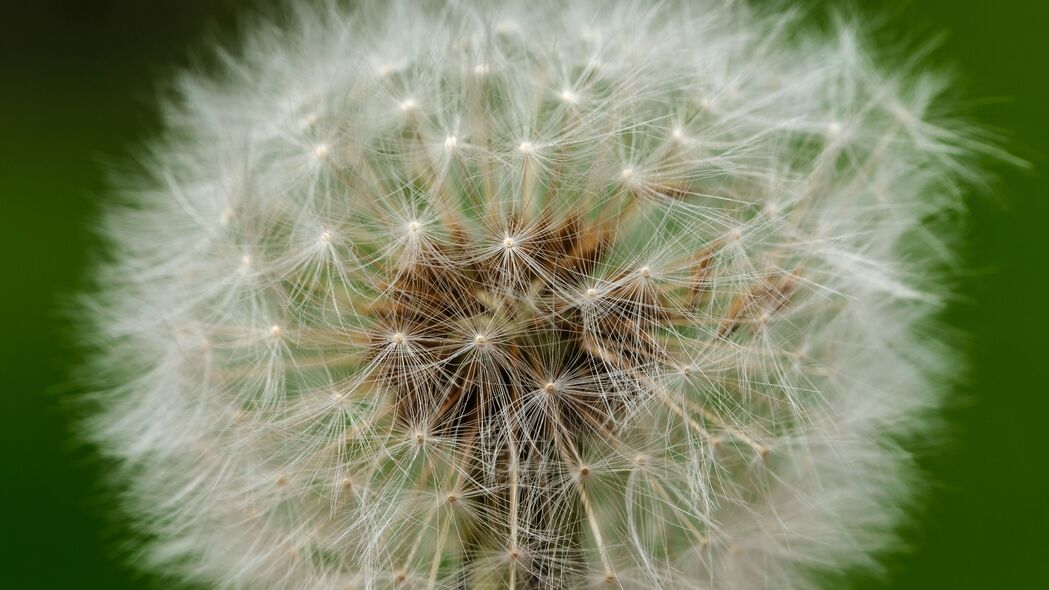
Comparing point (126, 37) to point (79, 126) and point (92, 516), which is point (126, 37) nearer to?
point (79, 126)

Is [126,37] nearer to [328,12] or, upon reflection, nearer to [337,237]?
[328,12]

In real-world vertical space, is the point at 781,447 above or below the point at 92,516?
above

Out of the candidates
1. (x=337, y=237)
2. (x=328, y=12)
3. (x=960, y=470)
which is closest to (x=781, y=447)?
(x=337, y=237)

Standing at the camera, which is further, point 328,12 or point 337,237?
point 328,12

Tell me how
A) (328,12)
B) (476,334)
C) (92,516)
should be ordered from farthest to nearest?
1. (92,516)
2. (328,12)
3. (476,334)

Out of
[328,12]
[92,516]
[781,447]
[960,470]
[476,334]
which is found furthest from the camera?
[92,516]

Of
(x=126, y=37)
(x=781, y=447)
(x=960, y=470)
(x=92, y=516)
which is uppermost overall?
(x=126, y=37)
